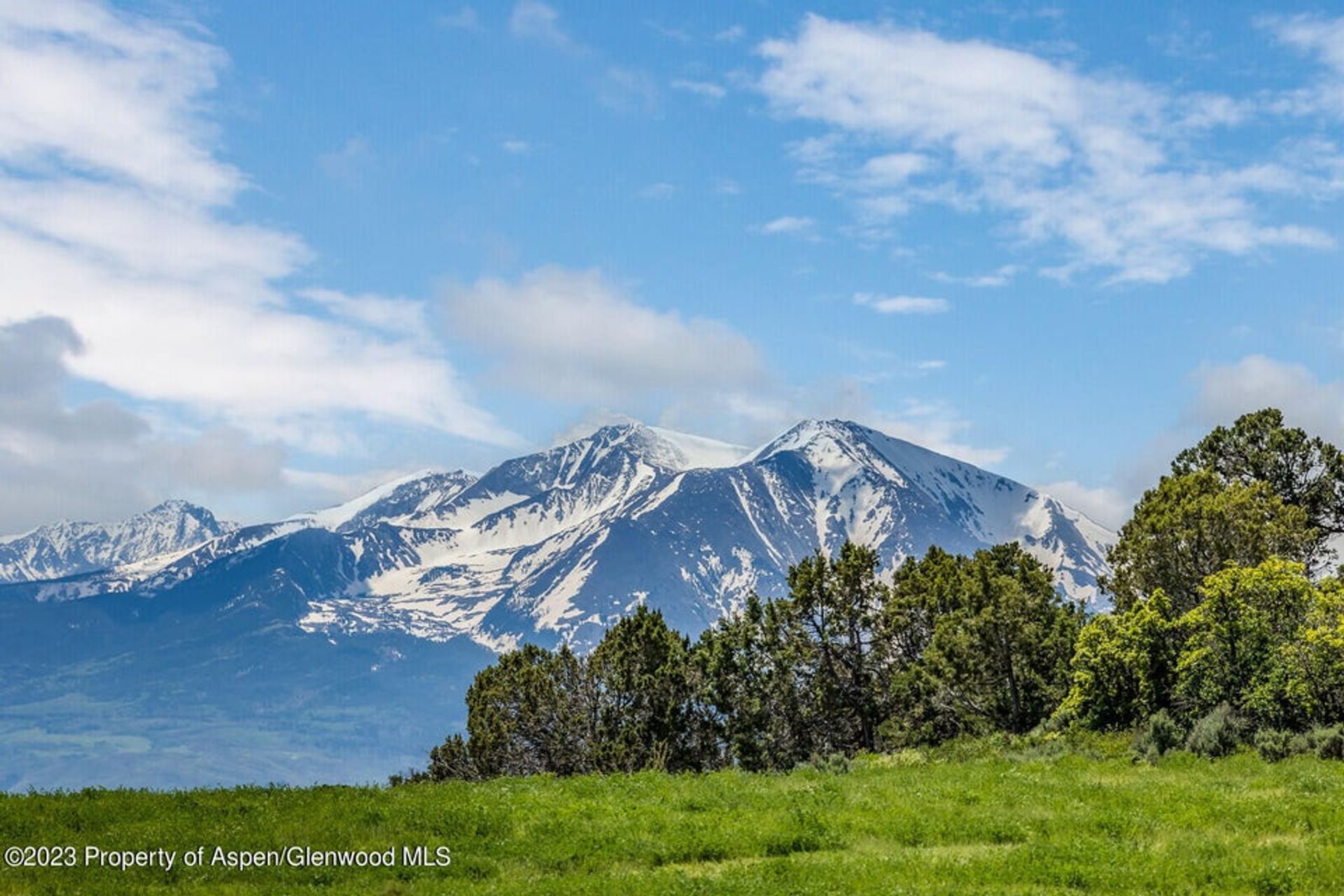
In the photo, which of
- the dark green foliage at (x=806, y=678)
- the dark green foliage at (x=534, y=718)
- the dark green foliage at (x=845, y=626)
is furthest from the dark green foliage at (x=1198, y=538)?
the dark green foliage at (x=534, y=718)

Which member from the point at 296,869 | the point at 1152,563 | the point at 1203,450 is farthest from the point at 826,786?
the point at 1203,450

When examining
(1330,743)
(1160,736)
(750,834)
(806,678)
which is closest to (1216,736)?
(1160,736)

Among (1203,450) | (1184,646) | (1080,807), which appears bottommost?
(1080,807)

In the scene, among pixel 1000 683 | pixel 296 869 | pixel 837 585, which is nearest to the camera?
pixel 296 869

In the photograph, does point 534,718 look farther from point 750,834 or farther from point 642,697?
point 750,834

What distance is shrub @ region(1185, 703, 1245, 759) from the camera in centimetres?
3553

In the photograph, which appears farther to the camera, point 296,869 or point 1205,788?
point 1205,788

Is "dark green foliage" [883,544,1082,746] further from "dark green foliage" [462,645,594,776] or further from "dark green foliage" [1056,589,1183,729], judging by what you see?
"dark green foliage" [462,645,594,776]

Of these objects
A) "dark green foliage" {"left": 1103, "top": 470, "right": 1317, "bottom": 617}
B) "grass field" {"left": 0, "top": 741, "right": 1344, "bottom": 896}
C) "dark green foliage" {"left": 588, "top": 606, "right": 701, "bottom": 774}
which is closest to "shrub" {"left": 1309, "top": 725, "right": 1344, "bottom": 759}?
"grass field" {"left": 0, "top": 741, "right": 1344, "bottom": 896}

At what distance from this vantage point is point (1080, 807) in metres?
24.4

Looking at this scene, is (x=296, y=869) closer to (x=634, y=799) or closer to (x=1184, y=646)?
(x=634, y=799)

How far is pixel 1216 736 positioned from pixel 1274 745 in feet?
7.22

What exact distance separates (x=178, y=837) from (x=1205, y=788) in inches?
862

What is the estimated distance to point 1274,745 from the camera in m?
33.6
